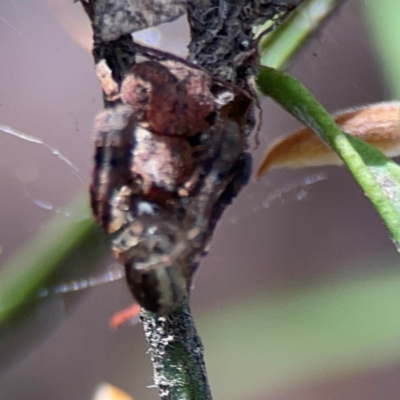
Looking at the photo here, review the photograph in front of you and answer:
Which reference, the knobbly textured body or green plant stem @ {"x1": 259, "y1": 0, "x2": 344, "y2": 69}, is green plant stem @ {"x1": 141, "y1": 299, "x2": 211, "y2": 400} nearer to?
the knobbly textured body

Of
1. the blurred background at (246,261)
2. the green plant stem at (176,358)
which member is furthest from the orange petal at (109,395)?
the green plant stem at (176,358)

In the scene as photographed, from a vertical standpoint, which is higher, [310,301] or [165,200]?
[165,200]

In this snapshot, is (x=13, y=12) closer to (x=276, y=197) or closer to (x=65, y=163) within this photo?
(x=65, y=163)

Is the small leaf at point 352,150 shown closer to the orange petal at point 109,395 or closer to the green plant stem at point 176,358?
the green plant stem at point 176,358

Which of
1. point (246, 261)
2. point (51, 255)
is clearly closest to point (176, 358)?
point (51, 255)

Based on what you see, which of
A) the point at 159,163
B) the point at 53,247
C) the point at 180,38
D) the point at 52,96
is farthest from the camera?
the point at 52,96

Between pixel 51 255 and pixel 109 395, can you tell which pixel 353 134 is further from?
pixel 109 395

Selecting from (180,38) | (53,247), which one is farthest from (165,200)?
(180,38)
